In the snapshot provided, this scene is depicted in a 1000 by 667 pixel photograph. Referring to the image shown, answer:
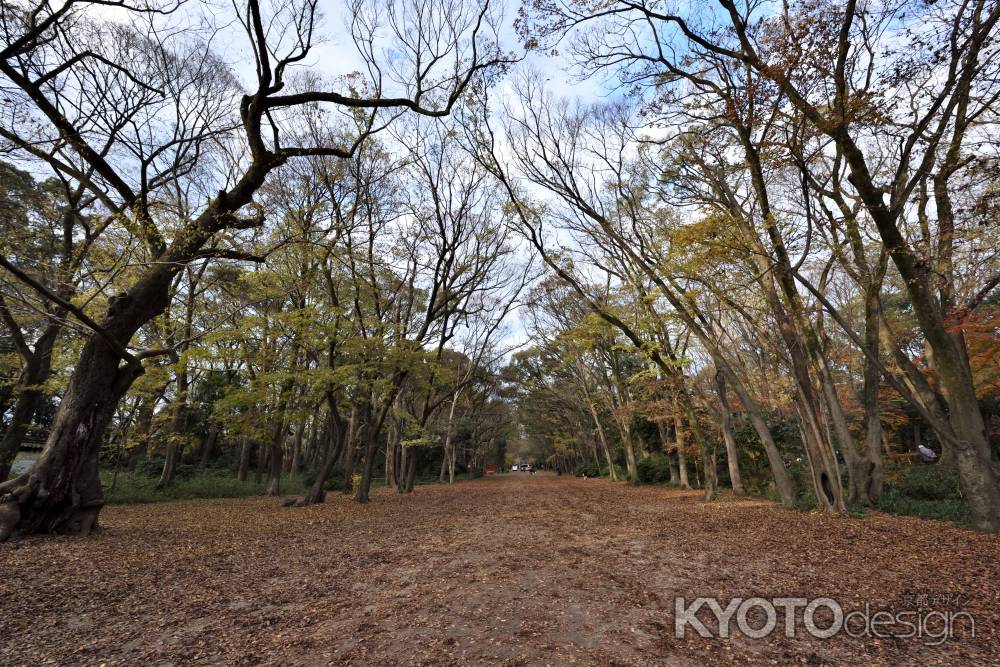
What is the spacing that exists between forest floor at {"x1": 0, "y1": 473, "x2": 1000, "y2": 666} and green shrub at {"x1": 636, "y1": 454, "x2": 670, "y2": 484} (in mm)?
15103

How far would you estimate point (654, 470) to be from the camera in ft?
76.6

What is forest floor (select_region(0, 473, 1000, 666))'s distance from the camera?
3.06 metres

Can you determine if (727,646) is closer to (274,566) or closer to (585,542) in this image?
(585,542)

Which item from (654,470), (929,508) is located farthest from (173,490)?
(929,508)

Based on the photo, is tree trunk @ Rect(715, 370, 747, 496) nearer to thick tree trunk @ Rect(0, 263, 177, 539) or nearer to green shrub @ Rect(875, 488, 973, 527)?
green shrub @ Rect(875, 488, 973, 527)

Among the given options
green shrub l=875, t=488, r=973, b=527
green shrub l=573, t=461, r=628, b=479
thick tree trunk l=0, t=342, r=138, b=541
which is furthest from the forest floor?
green shrub l=573, t=461, r=628, b=479

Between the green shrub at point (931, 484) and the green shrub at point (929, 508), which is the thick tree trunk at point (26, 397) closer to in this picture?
the green shrub at point (929, 508)

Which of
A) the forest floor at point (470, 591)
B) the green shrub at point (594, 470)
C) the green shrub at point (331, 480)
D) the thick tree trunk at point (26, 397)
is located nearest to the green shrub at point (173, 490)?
the green shrub at point (331, 480)

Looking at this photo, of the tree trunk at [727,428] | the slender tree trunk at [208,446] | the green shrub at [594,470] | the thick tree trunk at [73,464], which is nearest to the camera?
the thick tree trunk at [73,464]

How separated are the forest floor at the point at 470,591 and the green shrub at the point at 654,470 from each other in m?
15.1

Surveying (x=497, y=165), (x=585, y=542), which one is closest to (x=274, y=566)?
(x=585, y=542)

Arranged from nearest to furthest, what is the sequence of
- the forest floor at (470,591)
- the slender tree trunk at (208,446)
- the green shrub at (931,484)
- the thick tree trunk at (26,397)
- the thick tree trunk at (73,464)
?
the forest floor at (470,591) < the thick tree trunk at (73,464) < the green shrub at (931,484) < the thick tree trunk at (26,397) < the slender tree trunk at (208,446)

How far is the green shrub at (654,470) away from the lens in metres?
23.1

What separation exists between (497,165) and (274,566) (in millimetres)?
10599
